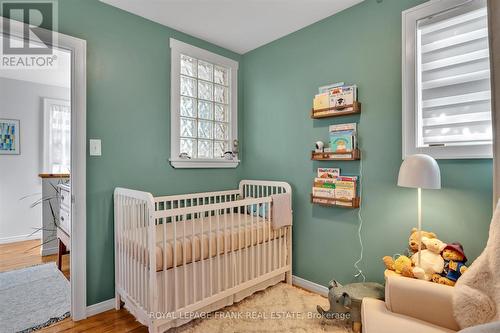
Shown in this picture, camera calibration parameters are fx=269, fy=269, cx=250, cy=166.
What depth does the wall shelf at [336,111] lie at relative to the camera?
6.83ft

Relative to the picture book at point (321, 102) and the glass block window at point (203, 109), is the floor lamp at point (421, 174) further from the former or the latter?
the glass block window at point (203, 109)

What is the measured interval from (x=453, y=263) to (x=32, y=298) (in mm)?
3082

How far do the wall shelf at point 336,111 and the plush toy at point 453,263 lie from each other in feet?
3.61

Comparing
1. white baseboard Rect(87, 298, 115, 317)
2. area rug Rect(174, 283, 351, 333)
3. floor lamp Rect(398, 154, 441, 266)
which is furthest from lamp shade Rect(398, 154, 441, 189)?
white baseboard Rect(87, 298, 115, 317)

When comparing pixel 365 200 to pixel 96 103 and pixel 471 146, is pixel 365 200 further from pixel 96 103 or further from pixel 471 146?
pixel 96 103

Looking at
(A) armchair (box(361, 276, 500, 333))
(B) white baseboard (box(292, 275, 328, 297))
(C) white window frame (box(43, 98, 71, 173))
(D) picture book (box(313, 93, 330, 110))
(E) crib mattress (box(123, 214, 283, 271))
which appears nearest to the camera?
(A) armchair (box(361, 276, 500, 333))

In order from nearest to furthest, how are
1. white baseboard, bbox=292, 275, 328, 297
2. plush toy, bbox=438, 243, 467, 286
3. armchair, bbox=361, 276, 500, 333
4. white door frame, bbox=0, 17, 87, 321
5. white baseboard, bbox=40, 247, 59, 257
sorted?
armchair, bbox=361, 276, 500, 333
plush toy, bbox=438, 243, 467, 286
white door frame, bbox=0, 17, 87, 321
white baseboard, bbox=292, 275, 328, 297
white baseboard, bbox=40, 247, 59, 257

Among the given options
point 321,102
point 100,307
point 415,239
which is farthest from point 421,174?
point 100,307

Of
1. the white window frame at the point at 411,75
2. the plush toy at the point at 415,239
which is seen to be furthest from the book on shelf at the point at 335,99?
the plush toy at the point at 415,239

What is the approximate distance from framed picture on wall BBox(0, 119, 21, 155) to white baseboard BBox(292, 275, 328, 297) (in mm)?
4232

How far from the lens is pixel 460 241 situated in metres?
1.67

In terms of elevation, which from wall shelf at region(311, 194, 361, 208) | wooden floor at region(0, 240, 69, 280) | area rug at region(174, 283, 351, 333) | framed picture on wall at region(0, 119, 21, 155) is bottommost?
area rug at region(174, 283, 351, 333)

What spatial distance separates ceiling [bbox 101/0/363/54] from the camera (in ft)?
6.97

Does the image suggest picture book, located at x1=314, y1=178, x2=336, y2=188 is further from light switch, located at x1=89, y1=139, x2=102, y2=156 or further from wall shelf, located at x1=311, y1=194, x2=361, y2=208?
light switch, located at x1=89, y1=139, x2=102, y2=156
